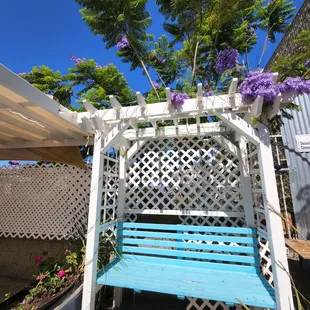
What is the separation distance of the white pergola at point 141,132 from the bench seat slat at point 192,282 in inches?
6.3

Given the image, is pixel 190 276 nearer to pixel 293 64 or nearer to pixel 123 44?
pixel 293 64

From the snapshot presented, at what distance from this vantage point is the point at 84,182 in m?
3.00

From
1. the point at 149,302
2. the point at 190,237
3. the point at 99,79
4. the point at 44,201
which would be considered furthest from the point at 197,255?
the point at 99,79

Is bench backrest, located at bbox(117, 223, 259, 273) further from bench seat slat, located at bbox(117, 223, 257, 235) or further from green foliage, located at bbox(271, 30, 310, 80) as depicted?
green foliage, located at bbox(271, 30, 310, 80)

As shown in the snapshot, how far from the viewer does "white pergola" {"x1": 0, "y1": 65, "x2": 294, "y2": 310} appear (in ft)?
4.88

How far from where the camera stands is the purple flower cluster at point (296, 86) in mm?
1498

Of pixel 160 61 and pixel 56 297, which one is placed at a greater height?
pixel 160 61

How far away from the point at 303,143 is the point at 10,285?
570cm

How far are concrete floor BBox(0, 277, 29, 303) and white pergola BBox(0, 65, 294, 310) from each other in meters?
1.94

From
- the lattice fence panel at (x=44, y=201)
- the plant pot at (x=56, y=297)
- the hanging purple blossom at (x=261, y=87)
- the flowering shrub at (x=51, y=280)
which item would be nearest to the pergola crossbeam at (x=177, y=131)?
the hanging purple blossom at (x=261, y=87)

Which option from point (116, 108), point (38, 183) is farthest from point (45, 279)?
point (116, 108)

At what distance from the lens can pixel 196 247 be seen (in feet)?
6.61

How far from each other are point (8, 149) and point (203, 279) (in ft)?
10.8

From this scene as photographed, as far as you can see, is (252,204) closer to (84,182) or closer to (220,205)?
(220,205)
